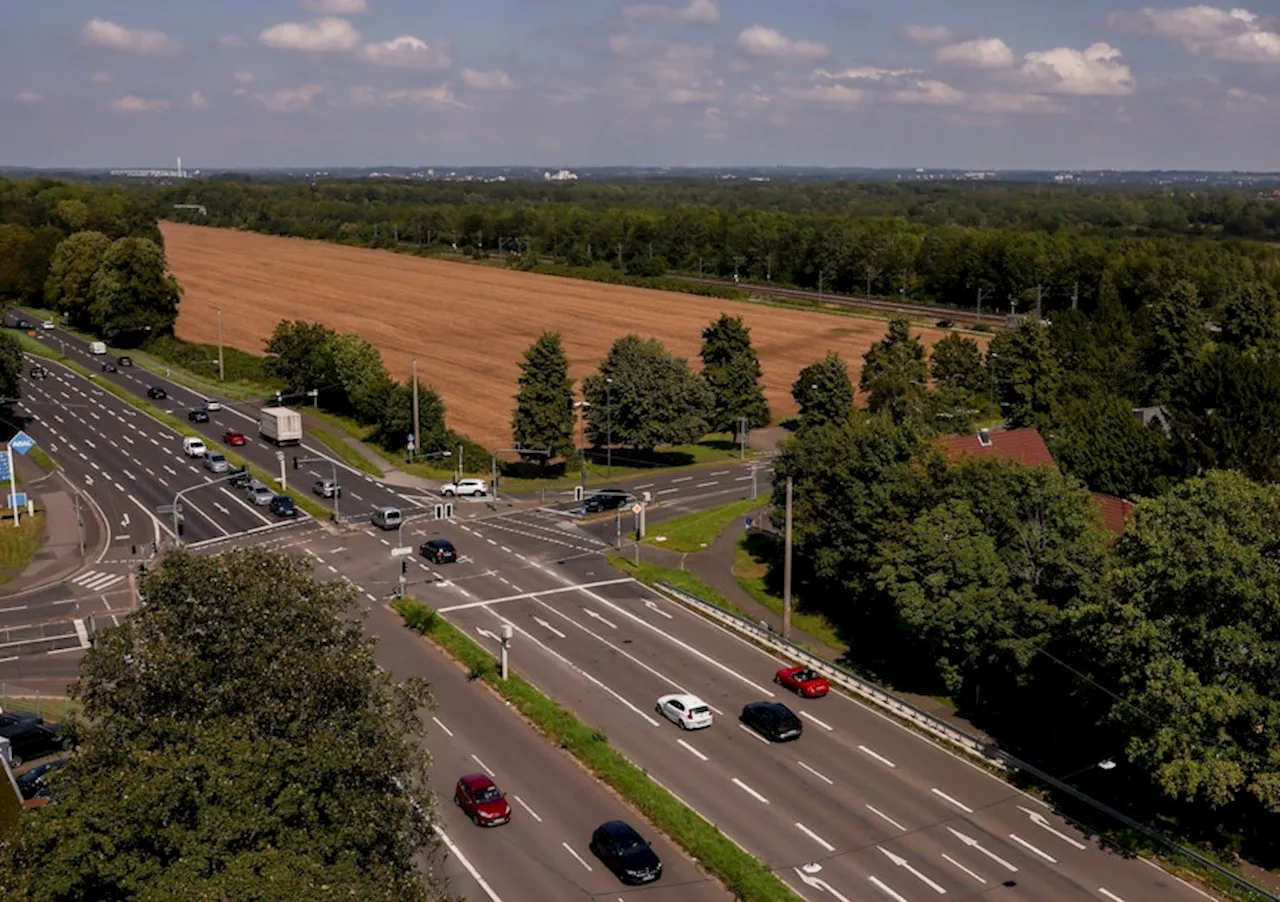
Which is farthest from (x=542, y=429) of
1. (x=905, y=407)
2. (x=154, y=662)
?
(x=154, y=662)

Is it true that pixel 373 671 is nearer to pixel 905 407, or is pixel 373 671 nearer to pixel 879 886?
pixel 879 886

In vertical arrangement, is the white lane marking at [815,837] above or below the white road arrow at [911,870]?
below

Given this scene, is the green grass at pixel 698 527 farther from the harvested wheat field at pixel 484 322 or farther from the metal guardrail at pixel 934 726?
the harvested wheat field at pixel 484 322

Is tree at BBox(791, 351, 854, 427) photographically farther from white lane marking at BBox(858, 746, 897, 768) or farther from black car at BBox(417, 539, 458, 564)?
white lane marking at BBox(858, 746, 897, 768)

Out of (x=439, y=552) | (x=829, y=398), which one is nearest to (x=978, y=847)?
(x=439, y=552)

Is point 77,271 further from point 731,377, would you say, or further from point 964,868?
point 964,868

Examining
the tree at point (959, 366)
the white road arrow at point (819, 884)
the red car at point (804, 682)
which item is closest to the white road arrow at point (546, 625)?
the red car at point (804, 682)
